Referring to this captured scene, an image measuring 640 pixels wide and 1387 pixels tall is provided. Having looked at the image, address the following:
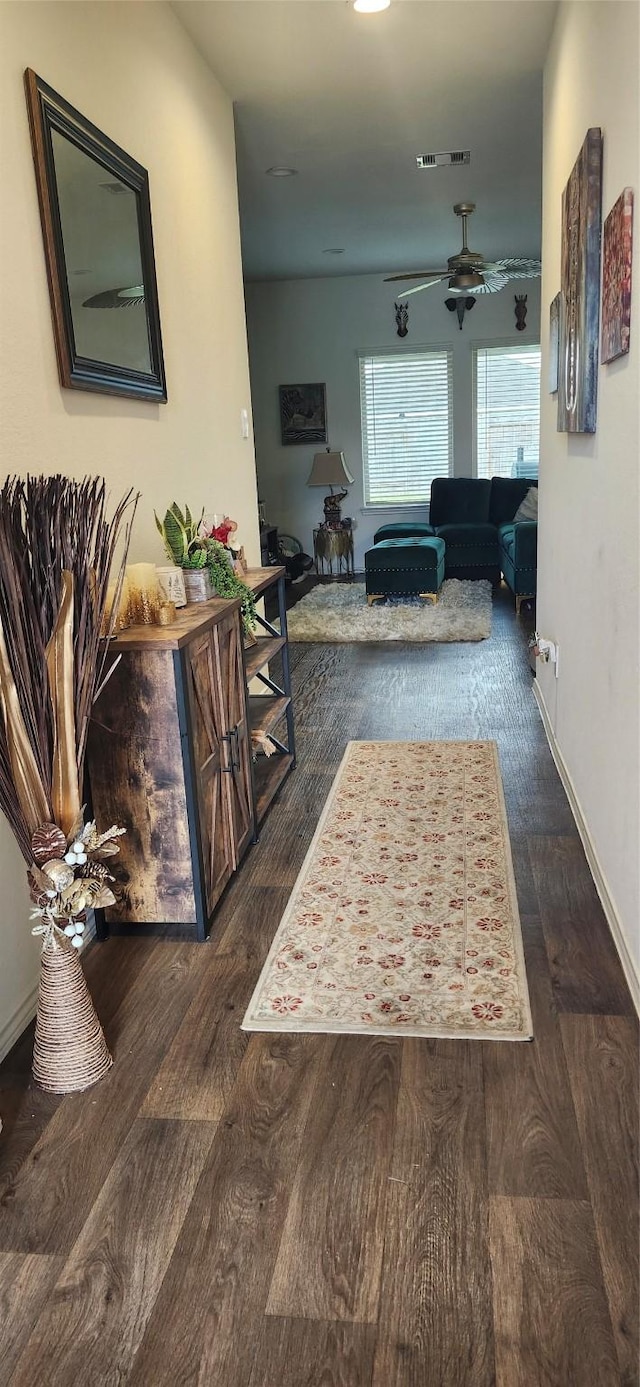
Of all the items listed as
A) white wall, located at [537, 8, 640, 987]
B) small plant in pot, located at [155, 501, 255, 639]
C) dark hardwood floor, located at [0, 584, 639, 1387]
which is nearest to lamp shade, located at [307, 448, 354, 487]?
white wall, located at [537, 8, 640, 987]

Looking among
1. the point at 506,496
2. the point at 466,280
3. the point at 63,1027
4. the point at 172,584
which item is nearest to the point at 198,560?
the point at 172,584

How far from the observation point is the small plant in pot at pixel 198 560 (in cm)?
278

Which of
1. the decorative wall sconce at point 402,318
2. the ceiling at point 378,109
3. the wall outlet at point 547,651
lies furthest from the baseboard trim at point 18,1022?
the decorative wall sconce at point 402,318

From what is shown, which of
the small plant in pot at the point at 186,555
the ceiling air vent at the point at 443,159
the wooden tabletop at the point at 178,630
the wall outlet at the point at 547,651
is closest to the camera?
the wooden tabletop at the point at 178,630

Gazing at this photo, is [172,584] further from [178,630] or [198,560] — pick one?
[178,630]

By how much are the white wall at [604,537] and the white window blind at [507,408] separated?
5.48 metres

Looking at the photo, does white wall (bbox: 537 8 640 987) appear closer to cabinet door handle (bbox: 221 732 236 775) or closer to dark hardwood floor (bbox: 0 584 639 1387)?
dark hardwood floor (bbox: 0 584 639 1387)

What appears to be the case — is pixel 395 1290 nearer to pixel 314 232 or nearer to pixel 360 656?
pixel 360 656

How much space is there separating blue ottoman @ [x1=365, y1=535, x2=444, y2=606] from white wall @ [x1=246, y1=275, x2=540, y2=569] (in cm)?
233

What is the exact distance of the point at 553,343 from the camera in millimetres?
3664

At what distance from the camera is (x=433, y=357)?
29.7 ft

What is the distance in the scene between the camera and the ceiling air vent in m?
5.09

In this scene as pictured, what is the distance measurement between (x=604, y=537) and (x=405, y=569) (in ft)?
15.4

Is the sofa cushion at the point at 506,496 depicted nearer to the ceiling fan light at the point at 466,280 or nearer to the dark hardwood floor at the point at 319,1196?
the ceiling fan light at the point at 466,280
